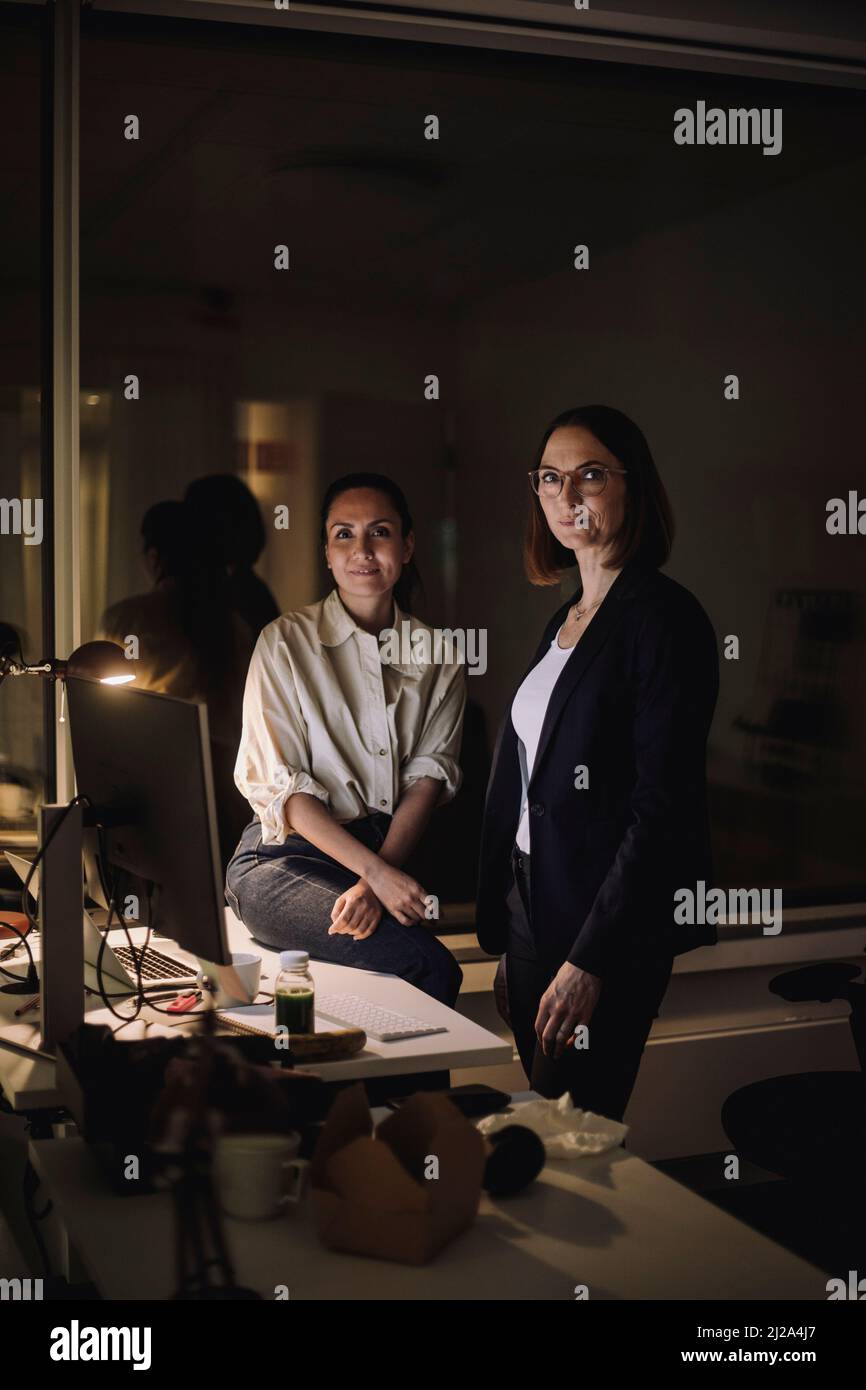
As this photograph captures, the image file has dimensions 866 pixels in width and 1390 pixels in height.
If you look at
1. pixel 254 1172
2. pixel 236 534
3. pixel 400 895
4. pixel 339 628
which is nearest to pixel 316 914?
pixel 400 895

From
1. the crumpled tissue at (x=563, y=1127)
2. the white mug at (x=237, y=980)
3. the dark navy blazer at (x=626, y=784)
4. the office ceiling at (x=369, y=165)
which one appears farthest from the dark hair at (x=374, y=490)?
the crumpled tissue at (x=563, y=1127)

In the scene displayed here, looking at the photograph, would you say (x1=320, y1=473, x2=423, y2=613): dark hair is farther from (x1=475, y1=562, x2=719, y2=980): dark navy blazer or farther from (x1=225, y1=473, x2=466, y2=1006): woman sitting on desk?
(x1=475, y1=562, x2=719, y2=980): dark navy blazer

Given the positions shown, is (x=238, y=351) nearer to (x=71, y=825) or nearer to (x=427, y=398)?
(x=427, y=398)

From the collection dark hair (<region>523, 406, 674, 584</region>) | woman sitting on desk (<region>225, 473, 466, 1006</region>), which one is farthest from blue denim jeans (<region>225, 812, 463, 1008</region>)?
dark hair (<region>523, 406, 674, 584</region>)

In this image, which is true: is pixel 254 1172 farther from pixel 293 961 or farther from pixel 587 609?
pixel 587 609

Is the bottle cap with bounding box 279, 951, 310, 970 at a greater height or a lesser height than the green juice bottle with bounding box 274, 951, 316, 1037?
greater

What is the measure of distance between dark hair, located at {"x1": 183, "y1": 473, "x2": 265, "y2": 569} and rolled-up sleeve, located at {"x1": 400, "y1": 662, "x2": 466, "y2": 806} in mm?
617

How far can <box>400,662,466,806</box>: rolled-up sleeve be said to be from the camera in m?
3.11

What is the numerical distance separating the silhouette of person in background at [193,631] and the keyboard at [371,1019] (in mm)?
1230

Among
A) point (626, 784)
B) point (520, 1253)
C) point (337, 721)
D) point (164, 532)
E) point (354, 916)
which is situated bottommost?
point (520, 1253)

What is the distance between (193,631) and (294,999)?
159 centimetres

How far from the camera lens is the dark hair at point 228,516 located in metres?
3.35

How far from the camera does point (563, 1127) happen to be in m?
1.75
